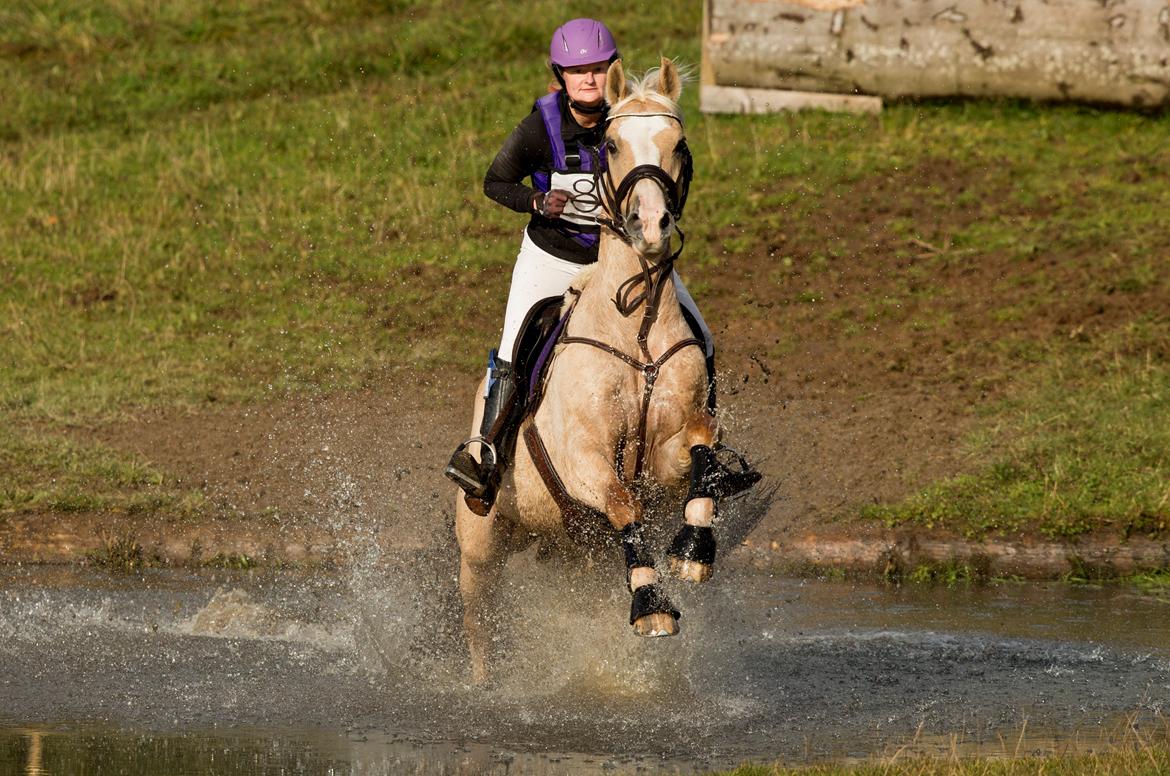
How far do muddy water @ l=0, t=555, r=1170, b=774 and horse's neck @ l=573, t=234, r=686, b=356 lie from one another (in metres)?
1.55

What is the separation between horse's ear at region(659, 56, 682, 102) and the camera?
23.3 feet

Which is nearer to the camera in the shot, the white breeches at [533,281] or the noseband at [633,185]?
the noseband at [633,185]

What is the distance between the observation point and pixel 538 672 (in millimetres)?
8078

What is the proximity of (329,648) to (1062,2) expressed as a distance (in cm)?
1044

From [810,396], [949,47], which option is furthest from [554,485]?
[949,47]

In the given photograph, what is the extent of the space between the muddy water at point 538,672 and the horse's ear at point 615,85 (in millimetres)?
2343

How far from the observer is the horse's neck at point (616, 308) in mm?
7020

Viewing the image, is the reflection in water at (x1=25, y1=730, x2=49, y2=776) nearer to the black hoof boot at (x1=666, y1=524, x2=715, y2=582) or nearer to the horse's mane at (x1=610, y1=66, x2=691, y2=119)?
the black hoof boot at (x1=666, y1=524, x2=715, y2=582)

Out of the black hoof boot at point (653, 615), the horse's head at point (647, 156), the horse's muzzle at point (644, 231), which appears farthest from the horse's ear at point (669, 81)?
the black hoof boot at point (653, 615)

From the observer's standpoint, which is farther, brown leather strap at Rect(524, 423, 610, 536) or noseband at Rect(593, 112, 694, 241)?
brown leather strap at Rect(524, 423, 610, 536)

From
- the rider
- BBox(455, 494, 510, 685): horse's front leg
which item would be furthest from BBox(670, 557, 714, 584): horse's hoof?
BBox(455, 494, 510, 685): horse's front leg

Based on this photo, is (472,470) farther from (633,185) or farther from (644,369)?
(633,185)

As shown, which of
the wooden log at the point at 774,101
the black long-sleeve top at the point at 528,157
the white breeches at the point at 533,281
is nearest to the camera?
the black long-sleeve top at the point at 528,157

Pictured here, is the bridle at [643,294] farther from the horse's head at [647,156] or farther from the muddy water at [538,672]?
the muddy water at [538,672]
